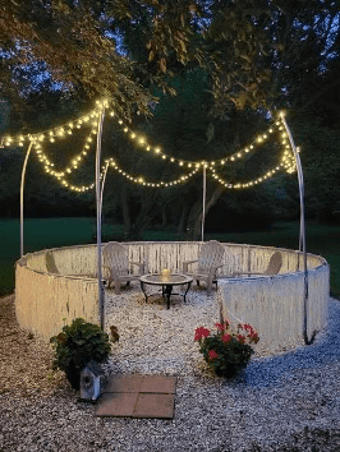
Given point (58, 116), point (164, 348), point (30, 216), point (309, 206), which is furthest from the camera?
point (30, 216)

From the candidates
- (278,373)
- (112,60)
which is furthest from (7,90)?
(278,373)

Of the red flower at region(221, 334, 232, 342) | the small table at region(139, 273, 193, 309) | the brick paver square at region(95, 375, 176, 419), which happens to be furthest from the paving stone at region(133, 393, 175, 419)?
the small table at region(139, 273, 193, 309)

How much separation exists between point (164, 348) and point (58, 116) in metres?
11.2

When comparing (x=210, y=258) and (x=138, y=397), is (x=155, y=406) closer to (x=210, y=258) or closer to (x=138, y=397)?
(x=138, y=397)

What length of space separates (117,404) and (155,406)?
1.18 ft

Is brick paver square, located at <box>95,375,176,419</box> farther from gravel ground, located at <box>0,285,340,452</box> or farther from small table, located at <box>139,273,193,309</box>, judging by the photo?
small table, located at <box>139,273,193,309</box>

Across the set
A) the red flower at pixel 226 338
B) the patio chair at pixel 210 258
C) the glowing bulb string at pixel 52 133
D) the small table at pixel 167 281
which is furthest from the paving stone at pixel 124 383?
the patio chair at pixel 210 258

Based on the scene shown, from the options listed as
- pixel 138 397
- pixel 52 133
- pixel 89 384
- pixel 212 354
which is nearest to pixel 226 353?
pixel 212 354

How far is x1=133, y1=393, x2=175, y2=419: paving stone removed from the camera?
13.7 ft

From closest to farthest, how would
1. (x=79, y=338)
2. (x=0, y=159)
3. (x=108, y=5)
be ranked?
(x=79, y=338) → (x=108, y=5) → (x=0, y=159)

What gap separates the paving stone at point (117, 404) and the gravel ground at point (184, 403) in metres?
0.08

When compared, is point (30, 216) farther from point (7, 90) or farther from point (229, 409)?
point (229, 409)

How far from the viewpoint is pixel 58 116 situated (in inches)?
605

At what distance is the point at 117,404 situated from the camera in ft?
14.4
